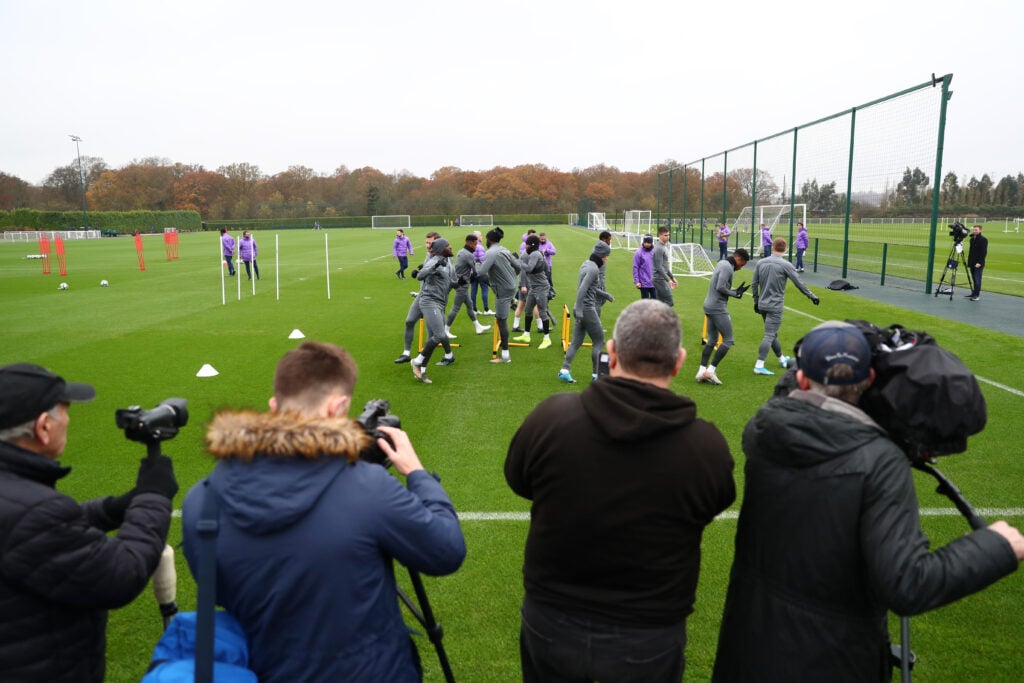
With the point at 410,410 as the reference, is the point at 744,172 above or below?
above

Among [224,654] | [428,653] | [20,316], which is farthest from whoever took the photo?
[20,316]

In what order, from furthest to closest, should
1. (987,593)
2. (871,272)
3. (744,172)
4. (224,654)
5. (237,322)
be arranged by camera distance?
(744,172)
(871,272)
(237,322)
(987,593)
(224,654)

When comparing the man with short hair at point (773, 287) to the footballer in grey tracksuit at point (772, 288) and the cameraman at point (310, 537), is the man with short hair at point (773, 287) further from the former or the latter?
the cameraman at point (310, 537)

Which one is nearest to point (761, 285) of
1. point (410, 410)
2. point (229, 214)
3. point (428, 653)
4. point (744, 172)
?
point (410, 410)

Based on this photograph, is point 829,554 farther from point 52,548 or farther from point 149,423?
point 52,548

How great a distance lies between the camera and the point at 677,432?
2273 mm

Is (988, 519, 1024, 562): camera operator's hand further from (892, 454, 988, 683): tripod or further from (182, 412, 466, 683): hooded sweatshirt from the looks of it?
(182, 412, 466, 683): hooded sweatshirt

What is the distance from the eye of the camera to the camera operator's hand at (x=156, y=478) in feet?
8.11

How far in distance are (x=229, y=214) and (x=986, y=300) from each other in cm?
11067

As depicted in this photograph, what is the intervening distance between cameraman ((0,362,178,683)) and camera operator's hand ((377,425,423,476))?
790mm

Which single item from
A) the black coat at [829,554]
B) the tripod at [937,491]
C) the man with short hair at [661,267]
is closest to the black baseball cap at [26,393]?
the black coat at [829,554]

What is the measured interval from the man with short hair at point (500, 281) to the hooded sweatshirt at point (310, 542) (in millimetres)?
10029

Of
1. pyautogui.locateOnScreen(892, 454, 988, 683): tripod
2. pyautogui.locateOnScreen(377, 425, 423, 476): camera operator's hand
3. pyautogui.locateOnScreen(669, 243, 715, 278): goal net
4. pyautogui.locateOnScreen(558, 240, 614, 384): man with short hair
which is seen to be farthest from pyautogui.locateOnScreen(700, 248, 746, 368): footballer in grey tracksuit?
pyautogui.locateOnScreen(669, 243, 715, 278): goal net

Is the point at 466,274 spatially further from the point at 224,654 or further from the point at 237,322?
the point at 224,654
